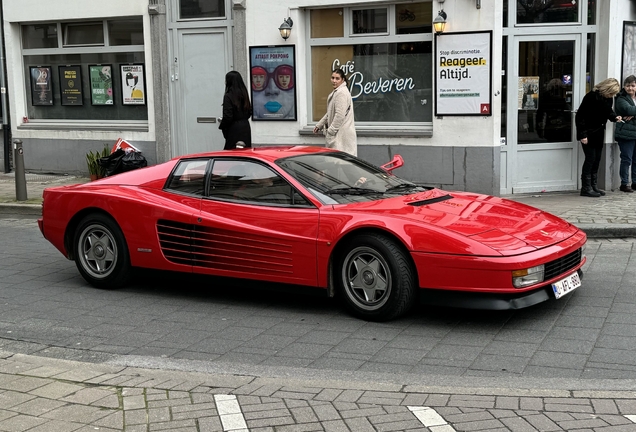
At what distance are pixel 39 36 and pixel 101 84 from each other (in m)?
1.84

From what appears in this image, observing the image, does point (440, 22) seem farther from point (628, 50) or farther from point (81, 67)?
point (81, 67)

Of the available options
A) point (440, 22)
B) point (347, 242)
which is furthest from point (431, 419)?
point (440, 22)

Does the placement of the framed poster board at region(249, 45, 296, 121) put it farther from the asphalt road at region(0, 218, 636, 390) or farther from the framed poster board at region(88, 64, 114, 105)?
the asphalt road at region(0, 218, 636, 390)

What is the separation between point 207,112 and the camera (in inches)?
595

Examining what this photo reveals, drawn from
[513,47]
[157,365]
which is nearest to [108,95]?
[513,47]

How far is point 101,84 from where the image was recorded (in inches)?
638

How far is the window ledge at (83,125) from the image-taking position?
15.7m

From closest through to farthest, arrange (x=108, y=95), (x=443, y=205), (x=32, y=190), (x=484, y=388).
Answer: (x=484, y=388)
(x=443, y=205)
(x=32, y=190)
(x=108, y=95)

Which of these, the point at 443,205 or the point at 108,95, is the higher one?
the point at 108,95

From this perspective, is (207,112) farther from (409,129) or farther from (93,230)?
(93,230)

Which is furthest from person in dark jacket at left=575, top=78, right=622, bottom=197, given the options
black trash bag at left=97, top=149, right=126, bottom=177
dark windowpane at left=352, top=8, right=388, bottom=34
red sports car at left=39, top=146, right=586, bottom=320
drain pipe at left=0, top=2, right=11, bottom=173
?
drain pipe at left=0, top=2, right=11, bottom=173

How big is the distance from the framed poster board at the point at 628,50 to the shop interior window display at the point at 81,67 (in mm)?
8419

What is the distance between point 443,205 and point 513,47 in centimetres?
669

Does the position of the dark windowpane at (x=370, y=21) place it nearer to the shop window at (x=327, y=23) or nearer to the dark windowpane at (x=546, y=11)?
the shop window at (x=327, y=23)
